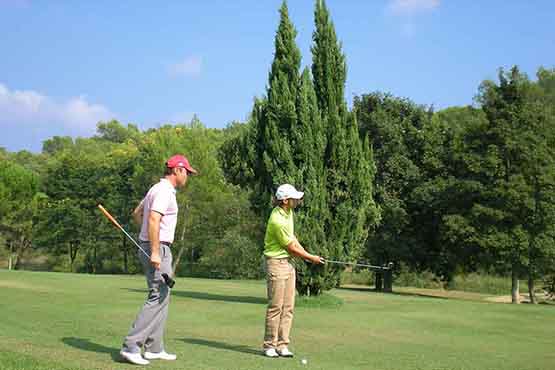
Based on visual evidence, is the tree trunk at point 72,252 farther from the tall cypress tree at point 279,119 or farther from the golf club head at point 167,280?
the golf club head at point 167,280

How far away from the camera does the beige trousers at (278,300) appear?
947 cm

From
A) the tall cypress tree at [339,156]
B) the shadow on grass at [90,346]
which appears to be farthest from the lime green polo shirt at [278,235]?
the tall cypress tree at [339,156]

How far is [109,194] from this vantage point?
66250 mm

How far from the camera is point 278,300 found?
9.45m

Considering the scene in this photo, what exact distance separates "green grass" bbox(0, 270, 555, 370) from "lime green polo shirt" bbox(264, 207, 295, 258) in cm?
146

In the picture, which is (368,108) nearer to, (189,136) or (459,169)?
(459,169)

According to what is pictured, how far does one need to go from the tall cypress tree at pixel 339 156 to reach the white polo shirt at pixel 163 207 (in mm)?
11432

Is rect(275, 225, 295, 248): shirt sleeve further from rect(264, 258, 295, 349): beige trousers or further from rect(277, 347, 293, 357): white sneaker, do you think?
rect(277, 347, 293, 357): white sneaker

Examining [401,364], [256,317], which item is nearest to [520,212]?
[256,317]

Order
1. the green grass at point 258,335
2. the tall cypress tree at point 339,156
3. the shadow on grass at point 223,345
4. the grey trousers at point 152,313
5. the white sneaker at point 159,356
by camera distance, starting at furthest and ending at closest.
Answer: the tall cypress tree at point 339,156 < the shadow on grass at point 223,345 < the green grass at point 258,335 < the white sneaker at point 159,356 < the grey trousers at point 152,313

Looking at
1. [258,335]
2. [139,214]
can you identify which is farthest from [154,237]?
[258,335]

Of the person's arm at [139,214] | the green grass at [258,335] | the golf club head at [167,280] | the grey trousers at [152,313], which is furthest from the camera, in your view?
the green grass at [258,335]

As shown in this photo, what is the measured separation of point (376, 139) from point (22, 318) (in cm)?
2968

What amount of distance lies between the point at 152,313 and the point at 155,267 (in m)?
0.59
